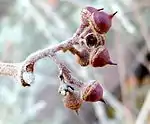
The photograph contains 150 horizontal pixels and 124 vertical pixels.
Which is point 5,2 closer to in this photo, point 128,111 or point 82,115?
point 82,115

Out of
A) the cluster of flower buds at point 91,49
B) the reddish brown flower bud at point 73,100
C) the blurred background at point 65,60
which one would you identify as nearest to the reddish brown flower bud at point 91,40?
the cluster of flower buds at point 91,49

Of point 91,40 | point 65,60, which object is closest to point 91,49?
point 91,40

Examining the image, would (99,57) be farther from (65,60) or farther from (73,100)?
(65,60)

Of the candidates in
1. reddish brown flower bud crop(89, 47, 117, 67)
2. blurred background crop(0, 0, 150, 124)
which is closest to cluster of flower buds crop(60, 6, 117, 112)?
reddish brown flower bud crop(89, 47, 117, 67)

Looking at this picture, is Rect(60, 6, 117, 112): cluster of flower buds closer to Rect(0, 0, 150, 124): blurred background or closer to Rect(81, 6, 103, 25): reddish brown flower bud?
Rect(81, 6, 103, 25): reddish brown flower bud

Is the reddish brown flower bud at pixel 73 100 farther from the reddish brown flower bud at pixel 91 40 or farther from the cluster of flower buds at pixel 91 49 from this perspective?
the reddish brown flower bud at pixel 91 40

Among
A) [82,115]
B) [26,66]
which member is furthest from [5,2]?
[26,66]
